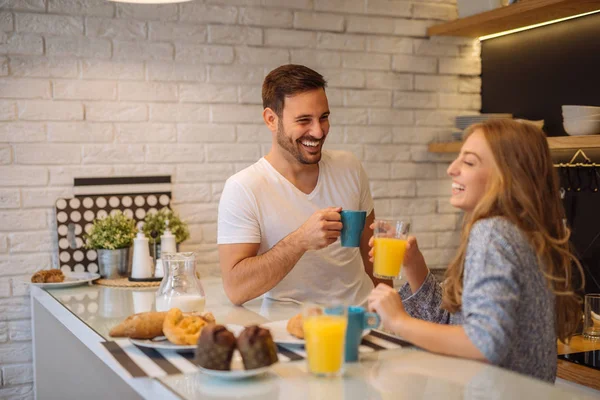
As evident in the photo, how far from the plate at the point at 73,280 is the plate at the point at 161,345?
120 centimetres

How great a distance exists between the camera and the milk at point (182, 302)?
2000 mm

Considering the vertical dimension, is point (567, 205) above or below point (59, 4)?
below

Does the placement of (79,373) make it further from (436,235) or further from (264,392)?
(436,235)

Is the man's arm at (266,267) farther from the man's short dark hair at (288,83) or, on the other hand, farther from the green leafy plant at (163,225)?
the green leafy plant at (163,225)

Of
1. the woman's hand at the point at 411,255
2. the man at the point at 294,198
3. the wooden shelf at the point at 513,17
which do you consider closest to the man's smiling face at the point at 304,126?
the man at the point at 294,198

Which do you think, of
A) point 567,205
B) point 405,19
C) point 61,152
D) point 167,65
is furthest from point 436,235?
point 61,152

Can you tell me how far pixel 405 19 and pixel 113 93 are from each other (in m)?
1.55

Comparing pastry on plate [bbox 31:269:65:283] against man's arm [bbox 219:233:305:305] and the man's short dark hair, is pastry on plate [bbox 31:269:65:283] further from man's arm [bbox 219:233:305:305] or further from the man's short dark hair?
the man's short dark hair

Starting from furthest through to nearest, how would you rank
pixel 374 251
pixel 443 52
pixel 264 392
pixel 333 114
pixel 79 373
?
pixel 443 52
pixel 333 114
pixel 79 373
pixel 374 251
pixel 264 392

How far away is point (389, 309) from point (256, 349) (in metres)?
0.34

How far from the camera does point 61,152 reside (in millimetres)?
3168

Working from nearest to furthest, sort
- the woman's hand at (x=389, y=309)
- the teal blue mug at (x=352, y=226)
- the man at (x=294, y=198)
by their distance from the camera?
the woman's hand at (x=389, y=309) → the teal blue mug at (x=352, y=226) → the man at (x=294, y=198)

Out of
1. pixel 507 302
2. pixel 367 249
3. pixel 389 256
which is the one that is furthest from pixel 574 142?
pixel 507 302

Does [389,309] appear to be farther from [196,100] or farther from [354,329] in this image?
[196,100]
